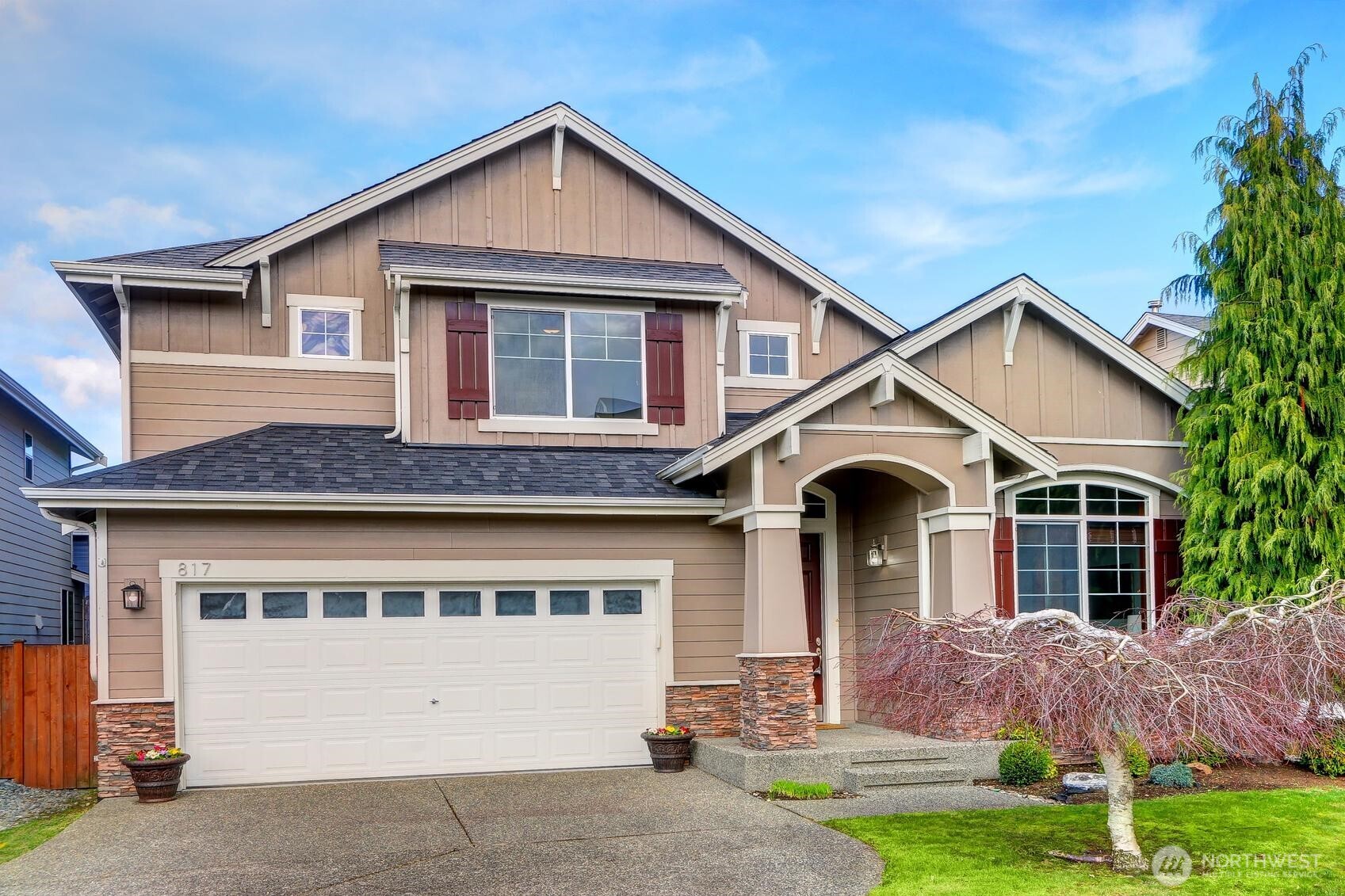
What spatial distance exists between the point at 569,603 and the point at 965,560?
4.04 metres

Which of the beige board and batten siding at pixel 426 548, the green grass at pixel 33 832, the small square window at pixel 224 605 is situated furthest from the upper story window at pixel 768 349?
the green grass at pixel 33 832

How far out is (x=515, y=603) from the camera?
1134cm

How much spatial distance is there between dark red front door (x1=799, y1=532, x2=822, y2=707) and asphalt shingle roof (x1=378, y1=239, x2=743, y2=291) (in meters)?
3.10

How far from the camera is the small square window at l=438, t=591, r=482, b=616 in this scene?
11156 mm

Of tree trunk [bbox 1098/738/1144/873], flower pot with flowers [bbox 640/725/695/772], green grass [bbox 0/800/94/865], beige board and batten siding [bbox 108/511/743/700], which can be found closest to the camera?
tree trunk [bbox 1098/738/1144/873]

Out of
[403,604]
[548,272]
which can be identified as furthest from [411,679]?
[548,272]

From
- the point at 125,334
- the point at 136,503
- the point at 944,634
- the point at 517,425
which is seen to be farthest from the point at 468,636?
the point at 944,634

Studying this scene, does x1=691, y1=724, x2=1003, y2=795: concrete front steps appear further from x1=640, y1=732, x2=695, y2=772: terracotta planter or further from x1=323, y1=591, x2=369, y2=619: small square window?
x1=323, y1=591, x2=369, y2=619: small square window

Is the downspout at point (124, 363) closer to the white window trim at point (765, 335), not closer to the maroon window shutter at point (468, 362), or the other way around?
the maroon window shutter at point (468, 362)

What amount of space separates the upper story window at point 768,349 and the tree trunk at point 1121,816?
740 centimetres

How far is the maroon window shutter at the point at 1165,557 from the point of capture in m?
12.9

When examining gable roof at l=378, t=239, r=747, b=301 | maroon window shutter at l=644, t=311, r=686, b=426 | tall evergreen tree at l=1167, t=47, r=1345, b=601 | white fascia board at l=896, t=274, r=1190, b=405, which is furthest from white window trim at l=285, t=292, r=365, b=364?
tall evergreen tree at l=1167, t=47, r=1345, b=601

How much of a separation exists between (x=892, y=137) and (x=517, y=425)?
12.5 m

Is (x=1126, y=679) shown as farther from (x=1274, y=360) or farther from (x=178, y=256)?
(x=178, y=256)
